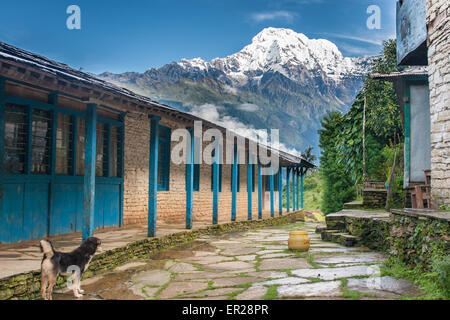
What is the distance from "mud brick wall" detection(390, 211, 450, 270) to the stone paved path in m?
0.39

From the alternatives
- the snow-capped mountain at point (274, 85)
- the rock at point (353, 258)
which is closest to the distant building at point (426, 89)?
the rock at point (353, 258)

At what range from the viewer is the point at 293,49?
126 metres

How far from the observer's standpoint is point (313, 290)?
399 centimetres

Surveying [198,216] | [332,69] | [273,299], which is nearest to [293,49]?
[332,69]

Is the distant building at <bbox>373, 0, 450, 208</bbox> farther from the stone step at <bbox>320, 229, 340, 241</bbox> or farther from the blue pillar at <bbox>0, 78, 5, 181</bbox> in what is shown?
the blue pillar at <bbox>0, 78, 5, 181</bbox>

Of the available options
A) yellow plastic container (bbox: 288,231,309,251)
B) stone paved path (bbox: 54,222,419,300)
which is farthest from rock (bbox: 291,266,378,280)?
yellow plastic container (bbox: 288,231,309,251)

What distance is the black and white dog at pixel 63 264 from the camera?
142 inches

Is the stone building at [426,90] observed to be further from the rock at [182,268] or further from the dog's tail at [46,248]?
the dog's tail at [46,248]

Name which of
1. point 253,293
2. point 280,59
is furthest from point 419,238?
point 280,59

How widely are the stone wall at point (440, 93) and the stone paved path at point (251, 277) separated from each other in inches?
64.7

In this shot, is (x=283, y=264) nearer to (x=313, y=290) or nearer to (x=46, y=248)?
(x=313, y=290)

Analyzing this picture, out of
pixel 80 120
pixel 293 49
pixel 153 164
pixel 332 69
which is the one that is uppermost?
pixel 293 49
